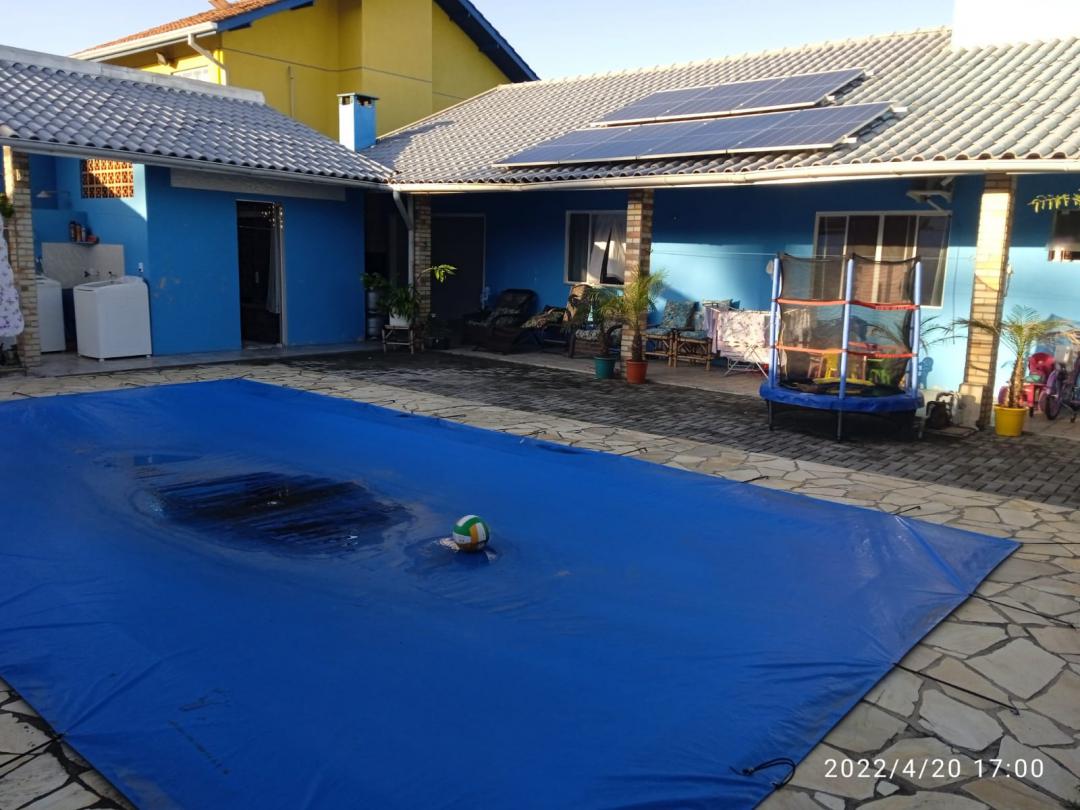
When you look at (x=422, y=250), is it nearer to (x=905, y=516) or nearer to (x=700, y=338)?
(x=700, y=338)

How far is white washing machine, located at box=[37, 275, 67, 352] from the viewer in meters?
11.2

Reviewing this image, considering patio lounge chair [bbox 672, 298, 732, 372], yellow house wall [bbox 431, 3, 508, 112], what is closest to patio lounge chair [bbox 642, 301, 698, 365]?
patio lounge chair [bbox 672, 298, 732, 372]

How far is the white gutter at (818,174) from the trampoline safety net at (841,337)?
0.93 m

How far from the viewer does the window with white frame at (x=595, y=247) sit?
1341 centimetres

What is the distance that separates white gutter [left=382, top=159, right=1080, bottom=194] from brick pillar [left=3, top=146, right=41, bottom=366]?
5406 mm

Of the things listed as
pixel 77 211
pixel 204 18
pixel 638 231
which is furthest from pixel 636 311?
pixel 204 18

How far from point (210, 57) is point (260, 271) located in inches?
174

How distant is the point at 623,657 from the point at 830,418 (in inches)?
232

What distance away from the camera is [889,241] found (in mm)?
10523

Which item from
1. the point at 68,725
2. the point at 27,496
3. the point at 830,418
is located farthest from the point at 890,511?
the point at 27,496

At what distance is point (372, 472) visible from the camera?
643 cm

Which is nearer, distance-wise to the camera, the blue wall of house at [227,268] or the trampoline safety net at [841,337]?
the trampoline safety net at [841,337]

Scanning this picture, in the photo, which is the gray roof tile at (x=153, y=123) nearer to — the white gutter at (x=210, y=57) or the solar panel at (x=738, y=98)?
the white gutter at (x=210, y=57)

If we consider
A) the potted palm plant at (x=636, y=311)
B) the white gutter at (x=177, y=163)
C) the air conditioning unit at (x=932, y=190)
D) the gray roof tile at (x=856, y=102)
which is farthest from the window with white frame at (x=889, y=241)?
the white gutter at (x=177, y=163)
